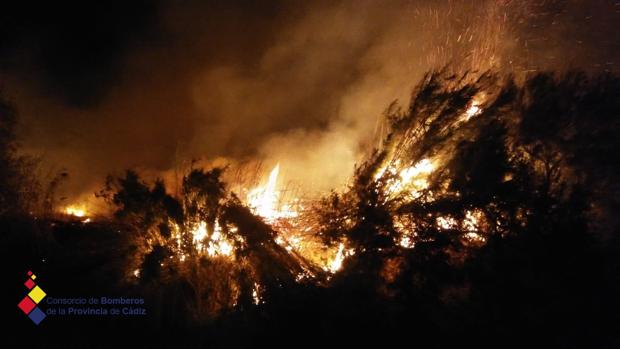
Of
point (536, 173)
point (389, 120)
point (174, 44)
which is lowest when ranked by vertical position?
point (536, 173)

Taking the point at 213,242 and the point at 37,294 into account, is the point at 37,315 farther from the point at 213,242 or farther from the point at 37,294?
the point at 213,242

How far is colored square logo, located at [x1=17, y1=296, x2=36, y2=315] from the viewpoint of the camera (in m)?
6.93

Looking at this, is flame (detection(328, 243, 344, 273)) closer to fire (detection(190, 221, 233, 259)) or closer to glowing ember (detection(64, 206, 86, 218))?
fire (detection(190, 221, 233, 259))

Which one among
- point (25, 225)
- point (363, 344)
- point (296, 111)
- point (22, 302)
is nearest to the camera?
point (363, 344)

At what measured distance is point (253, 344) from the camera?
646 centimetres

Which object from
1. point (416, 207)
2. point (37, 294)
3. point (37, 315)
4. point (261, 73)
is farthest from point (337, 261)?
point (261, 73)

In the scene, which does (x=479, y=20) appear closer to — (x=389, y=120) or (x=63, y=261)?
(x=389, y=120)

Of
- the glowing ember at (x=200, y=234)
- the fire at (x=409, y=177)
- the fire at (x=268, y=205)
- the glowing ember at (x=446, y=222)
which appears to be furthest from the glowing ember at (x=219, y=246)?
the glowing ember at (x=446, y=222)

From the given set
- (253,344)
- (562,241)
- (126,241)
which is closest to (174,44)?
(126,241)

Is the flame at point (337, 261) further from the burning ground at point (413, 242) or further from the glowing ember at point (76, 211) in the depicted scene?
the glowing ember at point (76, 211)

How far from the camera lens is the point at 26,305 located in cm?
701

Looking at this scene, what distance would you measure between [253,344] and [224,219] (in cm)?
215

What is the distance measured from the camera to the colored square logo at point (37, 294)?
7.13 meters

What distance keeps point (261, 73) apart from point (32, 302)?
41.6ft
